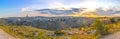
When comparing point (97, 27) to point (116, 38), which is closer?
point (116, 38)

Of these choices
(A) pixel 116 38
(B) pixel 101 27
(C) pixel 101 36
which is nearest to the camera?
(A) pixel 116 38

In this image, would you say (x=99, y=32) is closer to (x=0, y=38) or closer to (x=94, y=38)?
(x=94, y=38)

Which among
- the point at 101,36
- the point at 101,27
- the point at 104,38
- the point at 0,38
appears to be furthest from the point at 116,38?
the point at 0,38

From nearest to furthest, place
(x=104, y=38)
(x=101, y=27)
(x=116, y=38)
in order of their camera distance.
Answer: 1. (x=116, y=38)
2. (x=104, y=38)
3. (x=101, y=27)

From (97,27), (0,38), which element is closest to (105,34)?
(97,27)

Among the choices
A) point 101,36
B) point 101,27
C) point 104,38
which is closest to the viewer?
point 104,38

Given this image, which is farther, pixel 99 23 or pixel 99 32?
pixel 99 23

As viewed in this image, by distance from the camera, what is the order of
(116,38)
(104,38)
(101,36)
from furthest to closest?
1. (101,36)
2. (104,38)
3. (116,38)

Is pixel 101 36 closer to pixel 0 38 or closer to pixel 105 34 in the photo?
pixel 105 34
